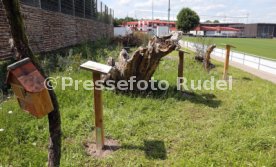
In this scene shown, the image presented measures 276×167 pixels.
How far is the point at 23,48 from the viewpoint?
2.51 meters

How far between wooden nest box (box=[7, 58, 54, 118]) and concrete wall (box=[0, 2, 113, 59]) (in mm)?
5319

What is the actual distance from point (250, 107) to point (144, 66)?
96.9 inches

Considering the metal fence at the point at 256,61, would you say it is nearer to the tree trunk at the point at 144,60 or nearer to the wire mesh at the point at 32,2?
the tree trunk at the point at 144,60

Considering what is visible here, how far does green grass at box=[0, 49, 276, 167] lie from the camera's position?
356 centimetres

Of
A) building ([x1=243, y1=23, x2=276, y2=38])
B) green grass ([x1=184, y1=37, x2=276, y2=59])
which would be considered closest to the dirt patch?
green grass ([x1=184, y1=37, x2=276, y2=59])

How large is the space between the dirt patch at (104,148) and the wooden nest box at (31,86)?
1307 millimetres

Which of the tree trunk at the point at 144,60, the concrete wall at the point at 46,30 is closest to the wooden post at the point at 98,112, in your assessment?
the tree trunk at the point at 144,60

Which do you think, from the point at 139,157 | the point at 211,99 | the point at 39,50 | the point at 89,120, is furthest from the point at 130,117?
the point at 39,50

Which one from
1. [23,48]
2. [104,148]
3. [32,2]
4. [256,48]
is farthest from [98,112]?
[256,48]

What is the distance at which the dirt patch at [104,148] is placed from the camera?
3.73 m

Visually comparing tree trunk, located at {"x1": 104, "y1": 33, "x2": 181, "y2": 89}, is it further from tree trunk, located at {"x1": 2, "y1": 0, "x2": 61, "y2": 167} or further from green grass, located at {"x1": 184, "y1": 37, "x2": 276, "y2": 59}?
green grass, located at {"x1": 184, "y1": 37, "x2": 276, "y2": 59}

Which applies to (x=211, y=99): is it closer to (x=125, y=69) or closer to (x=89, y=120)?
(x=125, y=69)

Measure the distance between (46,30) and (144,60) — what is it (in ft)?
19.0

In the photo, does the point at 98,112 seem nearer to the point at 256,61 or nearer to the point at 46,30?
the point at 46,30
